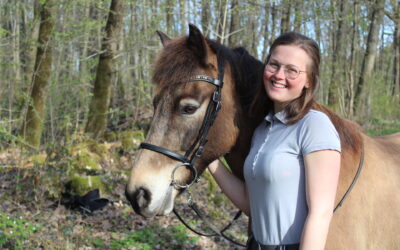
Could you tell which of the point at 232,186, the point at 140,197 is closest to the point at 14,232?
the point at 140,197

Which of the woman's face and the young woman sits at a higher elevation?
the woman's face

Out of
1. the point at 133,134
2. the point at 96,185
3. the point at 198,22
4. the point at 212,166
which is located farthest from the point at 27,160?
the point at 198,22

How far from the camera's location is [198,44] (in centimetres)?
212

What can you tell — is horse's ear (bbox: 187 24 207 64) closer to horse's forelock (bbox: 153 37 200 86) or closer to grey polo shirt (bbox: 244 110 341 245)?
horse's forelock (bbox: 153 37 200 86)

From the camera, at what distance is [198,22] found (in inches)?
384

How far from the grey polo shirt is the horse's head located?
0.45 meters

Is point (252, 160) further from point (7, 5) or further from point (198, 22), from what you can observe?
point (198, 22)

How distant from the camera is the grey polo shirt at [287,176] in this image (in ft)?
5.58

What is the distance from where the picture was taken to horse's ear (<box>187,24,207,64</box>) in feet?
6.79

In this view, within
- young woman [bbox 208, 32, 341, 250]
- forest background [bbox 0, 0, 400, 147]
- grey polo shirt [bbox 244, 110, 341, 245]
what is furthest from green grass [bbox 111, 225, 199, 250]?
grey polo shirt [bbox 244, 110, 341, 245]

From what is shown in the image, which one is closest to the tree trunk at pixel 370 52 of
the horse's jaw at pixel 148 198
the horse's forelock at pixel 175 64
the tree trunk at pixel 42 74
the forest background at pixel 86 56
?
the forest background at pixel 86 56

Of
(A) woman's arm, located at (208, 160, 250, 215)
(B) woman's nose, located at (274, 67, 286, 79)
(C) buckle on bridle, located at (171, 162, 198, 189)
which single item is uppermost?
(B) woman's nose, located at (274, 67, 286, 79)

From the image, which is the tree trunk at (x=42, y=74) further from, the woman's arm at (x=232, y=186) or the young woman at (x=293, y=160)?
the young woman at (x=293, y=160)

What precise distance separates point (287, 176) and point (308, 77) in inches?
21.7
